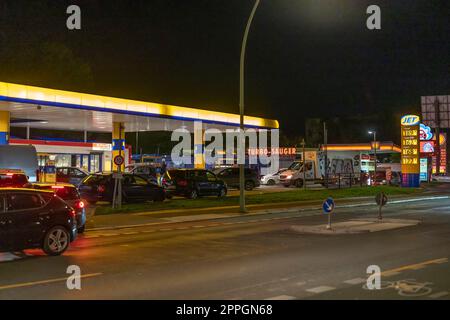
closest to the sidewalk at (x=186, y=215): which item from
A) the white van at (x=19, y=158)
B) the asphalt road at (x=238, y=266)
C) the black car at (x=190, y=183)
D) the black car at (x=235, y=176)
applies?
the asphalt road at (x=238, y=266)

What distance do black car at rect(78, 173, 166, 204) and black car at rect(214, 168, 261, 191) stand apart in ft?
34.9

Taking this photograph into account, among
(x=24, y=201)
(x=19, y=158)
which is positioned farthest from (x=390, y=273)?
(x=19, y=158)

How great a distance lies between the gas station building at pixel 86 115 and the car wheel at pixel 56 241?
50.4 ft

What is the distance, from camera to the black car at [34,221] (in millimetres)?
11000

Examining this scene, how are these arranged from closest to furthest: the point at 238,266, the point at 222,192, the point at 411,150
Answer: the point at 238,266 < the point at 222,192 < the point at 411,150

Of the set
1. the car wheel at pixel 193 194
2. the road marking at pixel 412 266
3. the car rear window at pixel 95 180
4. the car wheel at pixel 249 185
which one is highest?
the car rear window at pixel 95 180

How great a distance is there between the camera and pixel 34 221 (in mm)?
11430

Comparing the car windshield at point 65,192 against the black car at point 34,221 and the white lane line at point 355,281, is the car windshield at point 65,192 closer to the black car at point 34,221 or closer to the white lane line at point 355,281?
the black car at point 34,221

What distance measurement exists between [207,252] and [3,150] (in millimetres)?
15638

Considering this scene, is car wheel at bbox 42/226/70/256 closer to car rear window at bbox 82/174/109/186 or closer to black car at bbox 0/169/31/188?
black car at bbox 0/169/31/188

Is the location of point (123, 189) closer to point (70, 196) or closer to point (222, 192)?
point (222, 192)

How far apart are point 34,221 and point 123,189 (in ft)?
46.2

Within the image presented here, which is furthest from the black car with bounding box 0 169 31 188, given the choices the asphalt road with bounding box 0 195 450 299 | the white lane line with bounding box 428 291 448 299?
the white lane line with bounding box 428 291 448 299
